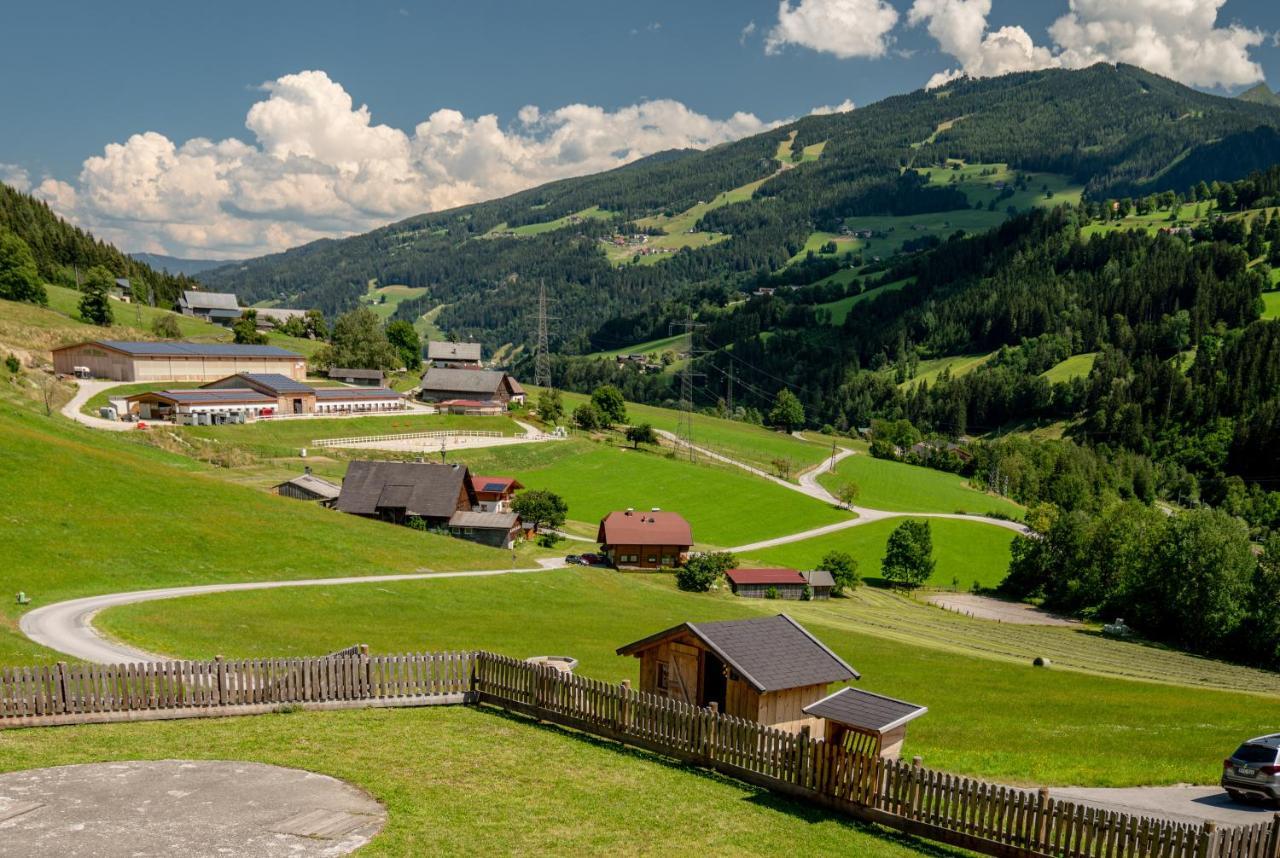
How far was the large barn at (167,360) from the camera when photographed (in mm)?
117250

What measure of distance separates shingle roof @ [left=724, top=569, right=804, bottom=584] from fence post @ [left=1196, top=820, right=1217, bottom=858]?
66269mm

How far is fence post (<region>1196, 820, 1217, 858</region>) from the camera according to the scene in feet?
45.7

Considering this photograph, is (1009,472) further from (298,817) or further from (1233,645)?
(298,817)

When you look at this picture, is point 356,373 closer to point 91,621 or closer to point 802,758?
point 91,621

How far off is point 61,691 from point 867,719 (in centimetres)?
2027

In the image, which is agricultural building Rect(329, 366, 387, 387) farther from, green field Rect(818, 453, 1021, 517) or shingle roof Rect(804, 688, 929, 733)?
shingle roof Rect(804, 688, 929, 733)

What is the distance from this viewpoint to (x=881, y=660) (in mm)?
47469

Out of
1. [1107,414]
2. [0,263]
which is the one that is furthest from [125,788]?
[1107,414]

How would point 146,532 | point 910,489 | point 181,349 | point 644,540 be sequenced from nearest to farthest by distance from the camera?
point 146,532 → point 644,540 → point 181,349 → point 910,489

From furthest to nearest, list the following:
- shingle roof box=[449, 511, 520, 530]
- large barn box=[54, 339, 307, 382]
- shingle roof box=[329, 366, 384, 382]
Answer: shingle roof box=[329, 366, 384, 382] < large barn box=[54, 339, 307, 382] < shingle roof box=[449, 511, 520, 530]

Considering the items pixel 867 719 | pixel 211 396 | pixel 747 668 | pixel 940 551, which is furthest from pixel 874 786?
pixel 211 396

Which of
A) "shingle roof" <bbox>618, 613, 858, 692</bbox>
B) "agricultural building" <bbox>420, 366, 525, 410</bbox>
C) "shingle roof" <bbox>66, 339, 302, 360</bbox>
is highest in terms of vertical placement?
"shingle roof" <bbox>66, 339, 302, 360</bbox>

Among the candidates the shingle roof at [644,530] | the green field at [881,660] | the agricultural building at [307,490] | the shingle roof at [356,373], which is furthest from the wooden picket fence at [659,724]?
the shingle roof at [356,373]

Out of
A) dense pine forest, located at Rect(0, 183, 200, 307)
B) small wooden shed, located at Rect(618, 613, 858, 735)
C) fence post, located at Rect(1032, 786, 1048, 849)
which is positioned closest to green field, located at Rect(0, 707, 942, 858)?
fence post, located at Rect(1032, 786, 1048, 849)
